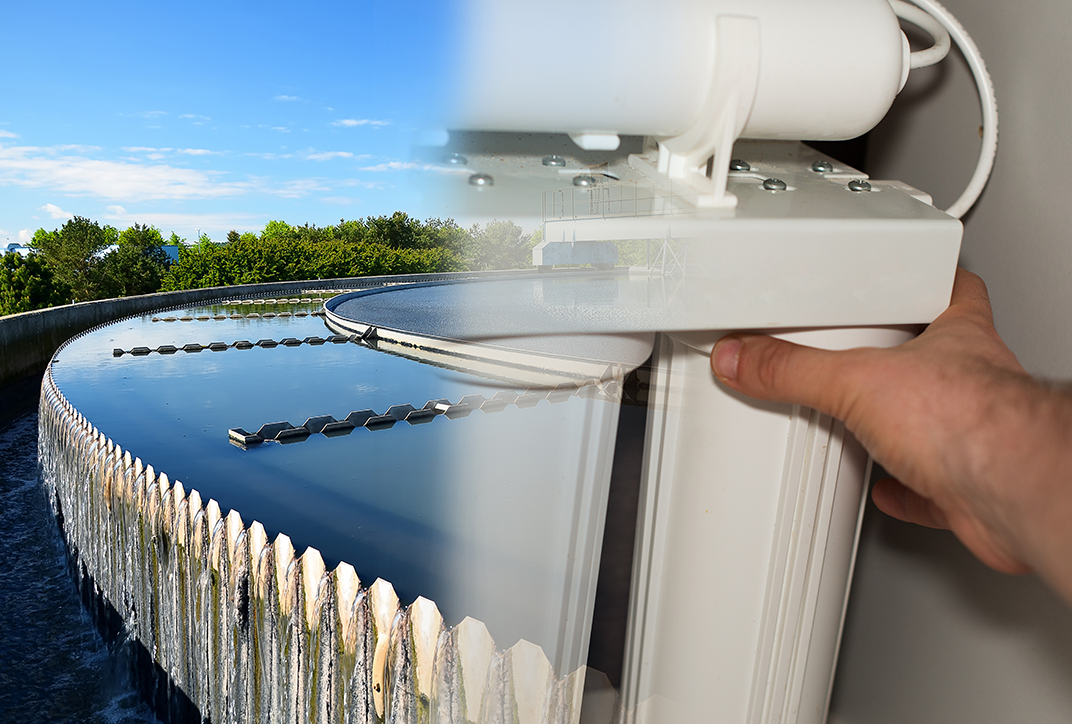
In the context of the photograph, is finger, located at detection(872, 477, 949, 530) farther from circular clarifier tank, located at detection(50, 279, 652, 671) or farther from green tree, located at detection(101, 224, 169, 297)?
green tree, located at detection(101, 224, 169, 297)

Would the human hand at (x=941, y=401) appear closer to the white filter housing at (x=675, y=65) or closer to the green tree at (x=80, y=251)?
the white filter housing at (x=675, y=65)

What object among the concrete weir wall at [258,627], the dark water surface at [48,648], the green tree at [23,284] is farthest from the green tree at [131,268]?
the concrete weir wall at [258,627]

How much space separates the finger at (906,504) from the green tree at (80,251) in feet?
42.0

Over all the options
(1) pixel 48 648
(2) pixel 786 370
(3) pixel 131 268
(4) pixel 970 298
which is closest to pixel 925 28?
(4) pixel 970 298

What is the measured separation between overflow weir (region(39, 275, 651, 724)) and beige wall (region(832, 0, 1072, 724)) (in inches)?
15.8

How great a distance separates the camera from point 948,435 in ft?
1.25

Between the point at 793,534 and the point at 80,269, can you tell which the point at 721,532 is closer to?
the point at 793,534

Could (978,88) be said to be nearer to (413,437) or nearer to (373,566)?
(373,566)

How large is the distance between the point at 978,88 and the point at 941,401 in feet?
1.25

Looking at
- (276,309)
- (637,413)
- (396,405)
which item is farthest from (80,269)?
(637,413)

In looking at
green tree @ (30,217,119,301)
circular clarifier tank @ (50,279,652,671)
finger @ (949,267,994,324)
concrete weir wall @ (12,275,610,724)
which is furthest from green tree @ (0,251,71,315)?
finger @ (949,267,994,324)

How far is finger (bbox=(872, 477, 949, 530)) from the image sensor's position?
0.56 metres

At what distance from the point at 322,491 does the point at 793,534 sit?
55.0 inches

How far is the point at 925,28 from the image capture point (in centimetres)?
57
